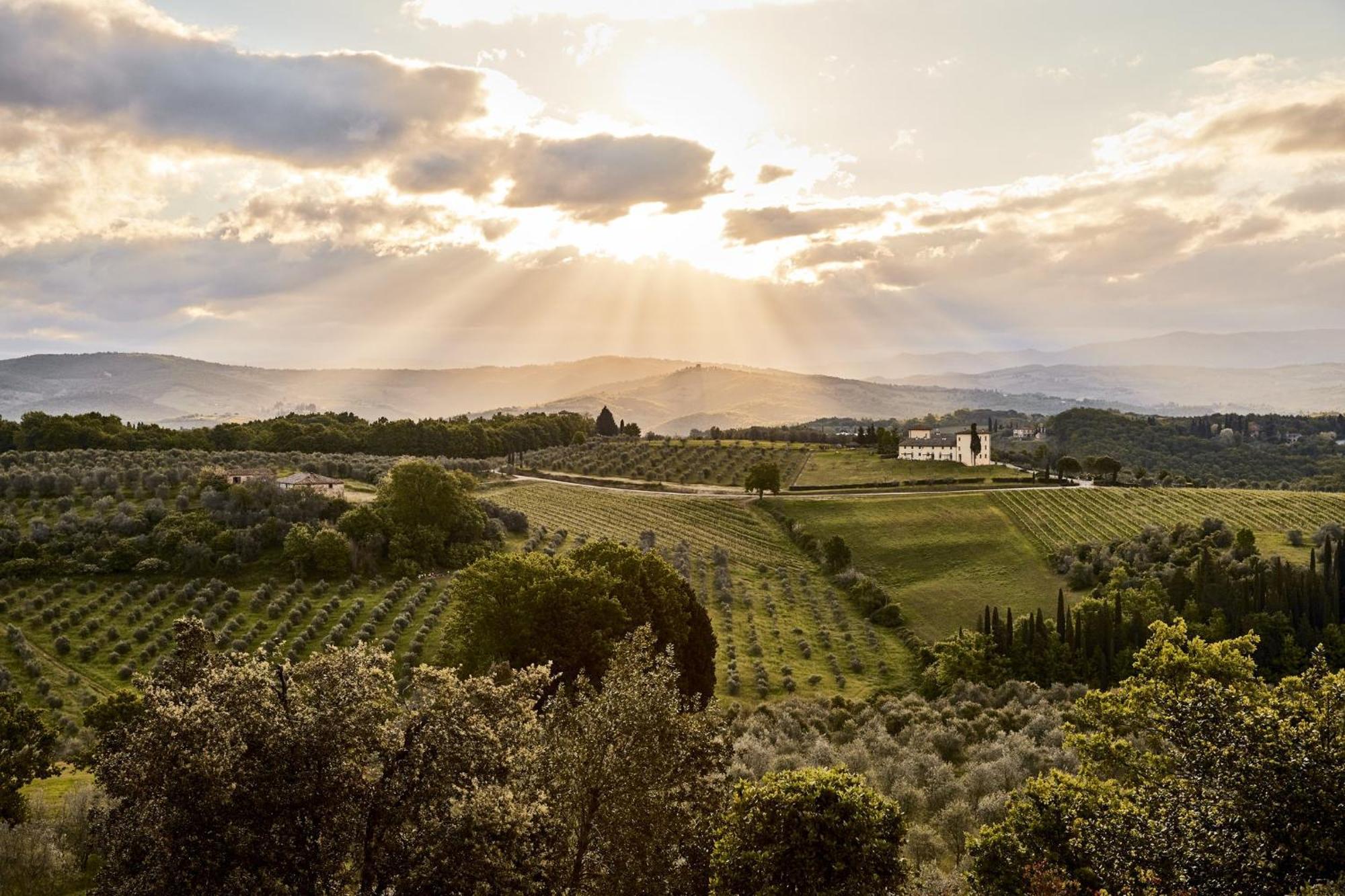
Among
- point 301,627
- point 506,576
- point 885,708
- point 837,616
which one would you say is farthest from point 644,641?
point 837,616

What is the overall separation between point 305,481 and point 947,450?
312 feet

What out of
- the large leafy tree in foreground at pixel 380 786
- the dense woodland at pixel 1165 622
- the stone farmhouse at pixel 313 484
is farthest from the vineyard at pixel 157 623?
the dense woodland at pixel 1165 622

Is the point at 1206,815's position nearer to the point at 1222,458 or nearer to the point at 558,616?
the point at 558,616

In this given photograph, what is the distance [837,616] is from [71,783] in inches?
2109

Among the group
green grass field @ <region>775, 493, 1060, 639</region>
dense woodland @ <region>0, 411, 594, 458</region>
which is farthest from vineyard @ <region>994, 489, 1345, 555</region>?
dense woodland @ <region>0, 411, 594, 458</region>

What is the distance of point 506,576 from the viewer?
38.7 m

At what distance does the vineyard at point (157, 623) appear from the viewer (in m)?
45.5

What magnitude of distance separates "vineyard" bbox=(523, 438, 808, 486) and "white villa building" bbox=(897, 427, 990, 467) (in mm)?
17218

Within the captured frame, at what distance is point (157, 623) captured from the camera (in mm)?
52312

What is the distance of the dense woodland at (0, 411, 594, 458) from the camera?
110375 mm

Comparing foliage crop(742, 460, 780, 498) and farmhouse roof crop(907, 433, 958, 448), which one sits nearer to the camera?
foliage crop(742, 460, 780, 498)

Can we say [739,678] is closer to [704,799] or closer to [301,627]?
[301,627]

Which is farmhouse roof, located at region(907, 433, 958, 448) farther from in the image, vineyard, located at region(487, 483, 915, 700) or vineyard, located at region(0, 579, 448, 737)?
vineyard, located at region(0, 579, 448, 737)

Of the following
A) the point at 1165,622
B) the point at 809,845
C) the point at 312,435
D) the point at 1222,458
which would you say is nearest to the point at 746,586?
the point at 1165,622
